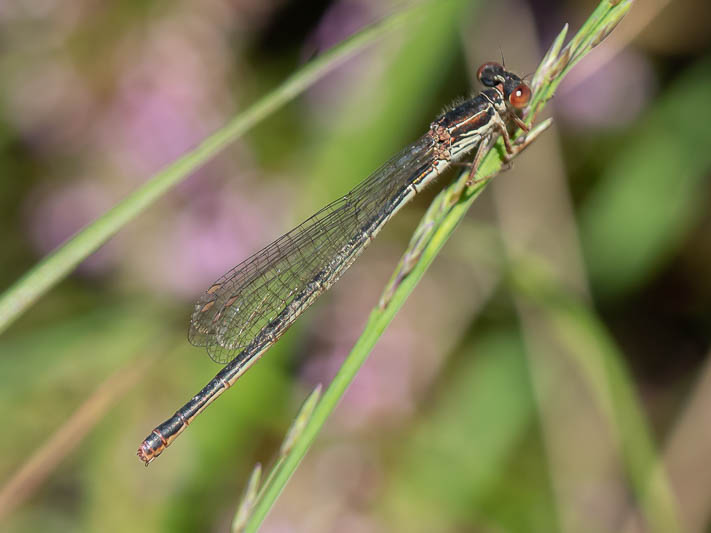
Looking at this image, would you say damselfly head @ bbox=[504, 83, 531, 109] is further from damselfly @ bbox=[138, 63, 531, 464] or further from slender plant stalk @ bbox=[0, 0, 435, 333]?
slender plant stalk @ bbox=[0, 0, 435, 333]

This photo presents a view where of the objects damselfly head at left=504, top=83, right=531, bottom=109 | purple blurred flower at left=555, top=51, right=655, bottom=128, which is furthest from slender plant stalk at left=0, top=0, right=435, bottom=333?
purple blurred flower at left=555, top=51, right=655, bottom=128

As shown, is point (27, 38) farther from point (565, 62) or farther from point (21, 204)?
point (565, 62)

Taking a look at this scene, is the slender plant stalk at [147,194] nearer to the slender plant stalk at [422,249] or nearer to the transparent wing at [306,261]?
the slender plant stalk at [422,249]

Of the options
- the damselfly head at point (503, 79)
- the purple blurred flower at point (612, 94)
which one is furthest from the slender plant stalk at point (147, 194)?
the purple blurred flower at point (612, 94)

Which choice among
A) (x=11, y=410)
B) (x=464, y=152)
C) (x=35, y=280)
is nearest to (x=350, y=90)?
(x=464, y=152)

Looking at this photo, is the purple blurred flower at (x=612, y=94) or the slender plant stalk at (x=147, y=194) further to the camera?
the purple blurred flower at (x=612, y=94)

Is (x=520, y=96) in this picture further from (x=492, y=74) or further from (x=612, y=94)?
(x=612, y=94)
